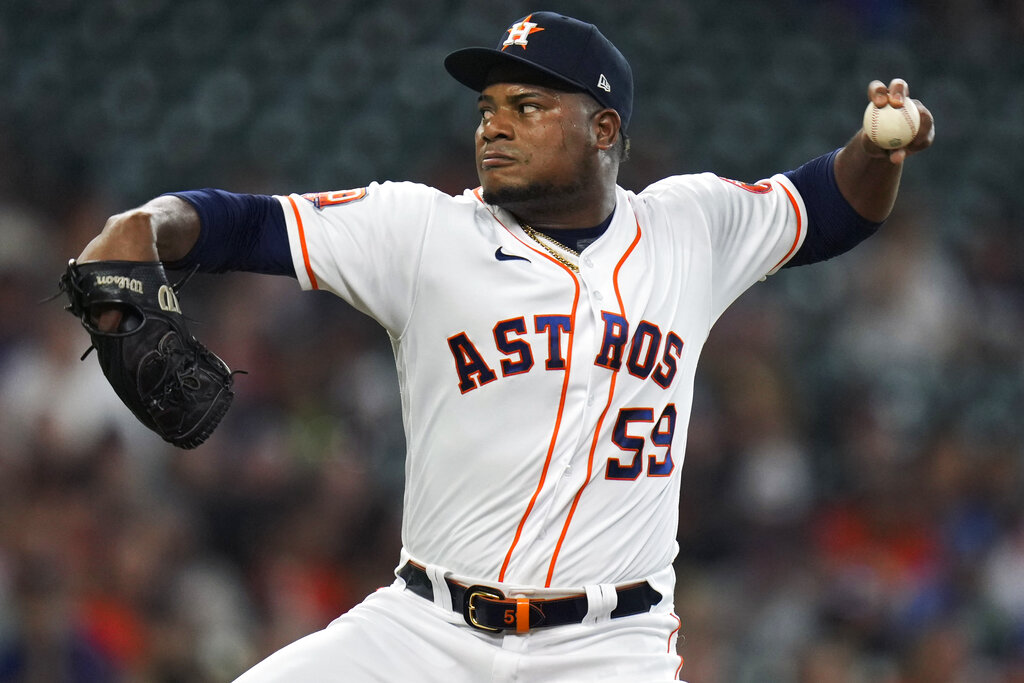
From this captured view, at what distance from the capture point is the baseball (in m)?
3.02

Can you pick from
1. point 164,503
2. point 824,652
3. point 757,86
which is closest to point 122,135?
point 164,503


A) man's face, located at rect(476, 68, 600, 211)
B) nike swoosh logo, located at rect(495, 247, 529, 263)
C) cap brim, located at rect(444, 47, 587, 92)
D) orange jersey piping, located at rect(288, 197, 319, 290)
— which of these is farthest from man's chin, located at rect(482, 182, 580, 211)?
orange jersey piping, located at rect(288, 197, 319, 290)

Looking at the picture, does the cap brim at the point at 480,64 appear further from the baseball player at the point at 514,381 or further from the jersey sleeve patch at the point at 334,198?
the jersey sleeve patch at the point at 334,198

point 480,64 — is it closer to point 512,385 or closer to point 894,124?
point 512,385

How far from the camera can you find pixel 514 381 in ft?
9.20

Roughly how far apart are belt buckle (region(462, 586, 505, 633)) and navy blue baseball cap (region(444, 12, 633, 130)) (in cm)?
118

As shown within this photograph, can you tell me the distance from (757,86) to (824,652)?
361 cm

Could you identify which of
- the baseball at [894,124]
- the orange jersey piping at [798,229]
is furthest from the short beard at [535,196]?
the baseball at [894,124]

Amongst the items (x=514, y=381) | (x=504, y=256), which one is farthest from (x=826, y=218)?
(x=514, y=381)

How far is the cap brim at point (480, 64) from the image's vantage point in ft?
9.77

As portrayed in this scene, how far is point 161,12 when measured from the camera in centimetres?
710

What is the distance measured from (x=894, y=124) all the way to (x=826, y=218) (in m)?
0.36

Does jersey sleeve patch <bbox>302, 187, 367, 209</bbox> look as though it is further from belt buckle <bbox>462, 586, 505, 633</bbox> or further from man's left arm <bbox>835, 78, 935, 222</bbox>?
man's left arm <bbox>835, 78, 935, 222</bbox>

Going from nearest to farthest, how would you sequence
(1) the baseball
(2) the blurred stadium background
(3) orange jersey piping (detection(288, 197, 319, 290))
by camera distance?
(3) orange jersey piping (detection(288, 197, 319, 290)), (1) the baseball, (2) the blurred stadium background
